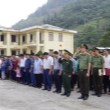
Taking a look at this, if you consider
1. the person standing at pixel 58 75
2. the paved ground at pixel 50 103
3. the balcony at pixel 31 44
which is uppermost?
the balcony at pixel 31 44

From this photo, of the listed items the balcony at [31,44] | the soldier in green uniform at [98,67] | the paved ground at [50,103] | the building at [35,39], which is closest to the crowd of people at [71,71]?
the soldier in green uniform at [98,67]

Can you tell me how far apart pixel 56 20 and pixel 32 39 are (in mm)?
32167

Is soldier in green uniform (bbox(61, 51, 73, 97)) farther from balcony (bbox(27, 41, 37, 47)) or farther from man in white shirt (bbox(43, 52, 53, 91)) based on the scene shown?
balcony (bbox(27, 41, 37, 47))

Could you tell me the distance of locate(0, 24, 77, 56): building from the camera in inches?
2109

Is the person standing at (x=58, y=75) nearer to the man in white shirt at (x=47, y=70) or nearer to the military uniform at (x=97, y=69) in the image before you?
the man in white shirt at (x=47, y=70)

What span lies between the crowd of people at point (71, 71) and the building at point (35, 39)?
115 ft

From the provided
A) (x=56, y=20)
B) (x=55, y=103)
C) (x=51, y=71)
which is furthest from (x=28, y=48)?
(x=55, y=103)

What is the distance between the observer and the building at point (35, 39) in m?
53.6

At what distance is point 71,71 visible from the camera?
1273 centimetres

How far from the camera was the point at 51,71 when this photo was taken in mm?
14469

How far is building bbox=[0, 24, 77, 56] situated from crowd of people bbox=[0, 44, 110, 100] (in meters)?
35.0

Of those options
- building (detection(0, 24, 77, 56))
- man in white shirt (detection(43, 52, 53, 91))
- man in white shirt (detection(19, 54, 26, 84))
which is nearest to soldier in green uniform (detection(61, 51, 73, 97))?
man in white shirt (detection(43, 52, 53, 91))

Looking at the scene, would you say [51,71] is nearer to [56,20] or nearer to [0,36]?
[0,36]

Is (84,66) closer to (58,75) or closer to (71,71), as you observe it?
(71,71)
